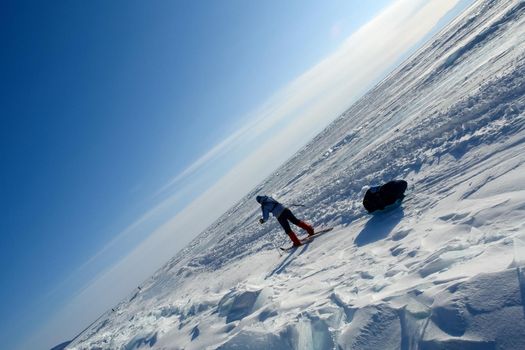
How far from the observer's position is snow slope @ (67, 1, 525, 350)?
Answer: 4.89 metres

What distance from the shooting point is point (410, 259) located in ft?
22.6

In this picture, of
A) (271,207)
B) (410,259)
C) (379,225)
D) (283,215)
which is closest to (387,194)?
(379,225)

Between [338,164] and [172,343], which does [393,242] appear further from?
[338,164]

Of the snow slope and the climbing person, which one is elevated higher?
the climbing person

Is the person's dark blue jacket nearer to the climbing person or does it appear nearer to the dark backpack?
the climbing person

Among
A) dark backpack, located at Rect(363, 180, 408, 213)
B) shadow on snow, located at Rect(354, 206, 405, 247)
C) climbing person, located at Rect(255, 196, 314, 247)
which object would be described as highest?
climbing person, located at Rect(255, 196, 314, 247)

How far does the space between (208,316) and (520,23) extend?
2181 cm

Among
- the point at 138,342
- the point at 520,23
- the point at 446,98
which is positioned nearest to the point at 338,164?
the point at 446,98

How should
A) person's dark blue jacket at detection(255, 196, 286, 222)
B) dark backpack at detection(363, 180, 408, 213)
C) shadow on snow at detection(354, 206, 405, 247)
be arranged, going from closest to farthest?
shadow on snow at detection(354, 206, 405, 247) < dark backpack at detection(363, 180, 408, 213) < person's dark blue jacket at detection(255, 196, 286, 222)

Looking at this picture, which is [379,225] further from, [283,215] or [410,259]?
[283,215]

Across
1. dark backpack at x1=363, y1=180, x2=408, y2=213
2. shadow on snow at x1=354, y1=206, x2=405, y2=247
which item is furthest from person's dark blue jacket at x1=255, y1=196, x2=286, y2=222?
dark backpack at x1=363, y1=180, x2=408, y2=213

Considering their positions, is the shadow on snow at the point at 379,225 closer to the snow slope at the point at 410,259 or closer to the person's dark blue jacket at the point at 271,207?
the snow slope at the point at 410,259

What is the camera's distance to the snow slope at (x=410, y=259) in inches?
193

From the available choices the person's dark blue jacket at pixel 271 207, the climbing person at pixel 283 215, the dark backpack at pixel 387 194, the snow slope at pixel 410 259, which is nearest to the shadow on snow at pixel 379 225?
the snow slope at pixel 410 259
